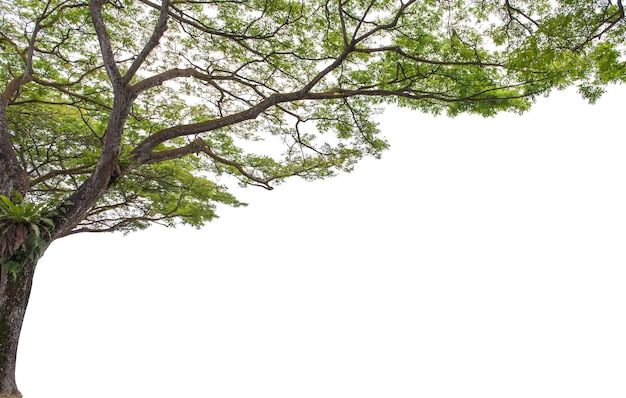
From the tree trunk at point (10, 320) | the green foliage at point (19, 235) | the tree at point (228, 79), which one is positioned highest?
the tree at point (228, 79)

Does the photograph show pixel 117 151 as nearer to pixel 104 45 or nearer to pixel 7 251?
pixel 104 45

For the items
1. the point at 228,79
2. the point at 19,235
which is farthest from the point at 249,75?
the point at 19,235

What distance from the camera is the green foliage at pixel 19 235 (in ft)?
14.5

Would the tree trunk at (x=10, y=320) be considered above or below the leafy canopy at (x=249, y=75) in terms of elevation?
below

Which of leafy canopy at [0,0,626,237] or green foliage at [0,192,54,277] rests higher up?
leafy canopy at [0,0,626,237]

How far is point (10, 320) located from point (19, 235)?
843 mm

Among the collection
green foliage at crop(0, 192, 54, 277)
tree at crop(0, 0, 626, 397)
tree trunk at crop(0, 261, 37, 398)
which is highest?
tree at crop(0, 0, 626, 397)

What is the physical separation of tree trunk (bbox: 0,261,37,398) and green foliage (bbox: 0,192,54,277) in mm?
109

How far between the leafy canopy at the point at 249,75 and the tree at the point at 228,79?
0.02 metres

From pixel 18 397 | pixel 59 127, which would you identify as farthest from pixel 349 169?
pixel 18 397

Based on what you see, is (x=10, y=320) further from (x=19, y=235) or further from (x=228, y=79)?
(x=228, y=79)

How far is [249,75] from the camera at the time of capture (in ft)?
19.6

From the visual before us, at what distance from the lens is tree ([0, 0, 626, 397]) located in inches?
170

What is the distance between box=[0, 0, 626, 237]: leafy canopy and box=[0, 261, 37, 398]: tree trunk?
0.64 metres
